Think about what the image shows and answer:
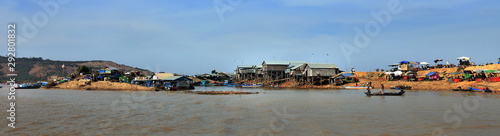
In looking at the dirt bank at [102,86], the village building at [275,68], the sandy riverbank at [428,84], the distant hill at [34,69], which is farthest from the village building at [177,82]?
the distant hill at [34,69]

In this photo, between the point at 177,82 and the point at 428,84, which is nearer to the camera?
the point at 428,84

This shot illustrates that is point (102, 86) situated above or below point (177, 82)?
below

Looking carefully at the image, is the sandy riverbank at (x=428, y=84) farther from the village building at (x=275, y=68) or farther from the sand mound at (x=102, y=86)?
the sand mound at (x=102, y=86)

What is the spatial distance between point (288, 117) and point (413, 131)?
22.1ft

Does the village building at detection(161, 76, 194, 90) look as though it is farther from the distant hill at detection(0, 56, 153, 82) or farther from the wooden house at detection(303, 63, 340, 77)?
the distant hill at detection(0, 56, 153, 82)

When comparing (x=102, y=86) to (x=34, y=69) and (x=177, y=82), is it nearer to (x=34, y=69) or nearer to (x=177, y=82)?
(x=177, y=82)

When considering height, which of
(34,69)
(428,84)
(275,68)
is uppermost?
(34,69)

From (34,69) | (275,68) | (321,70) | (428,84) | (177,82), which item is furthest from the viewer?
(34,69)

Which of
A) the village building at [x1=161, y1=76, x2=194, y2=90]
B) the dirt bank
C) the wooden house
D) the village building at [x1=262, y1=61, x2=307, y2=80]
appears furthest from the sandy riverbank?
the dirt bank

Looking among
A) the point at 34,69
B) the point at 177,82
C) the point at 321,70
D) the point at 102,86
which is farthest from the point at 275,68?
the point at 34,69

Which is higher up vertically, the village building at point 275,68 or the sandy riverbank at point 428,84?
the village building at point 275,68

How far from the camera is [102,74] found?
65.5 metres

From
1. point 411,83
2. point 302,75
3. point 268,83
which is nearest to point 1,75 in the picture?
point 268,83

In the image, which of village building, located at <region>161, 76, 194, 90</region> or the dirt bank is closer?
the dirt bank
